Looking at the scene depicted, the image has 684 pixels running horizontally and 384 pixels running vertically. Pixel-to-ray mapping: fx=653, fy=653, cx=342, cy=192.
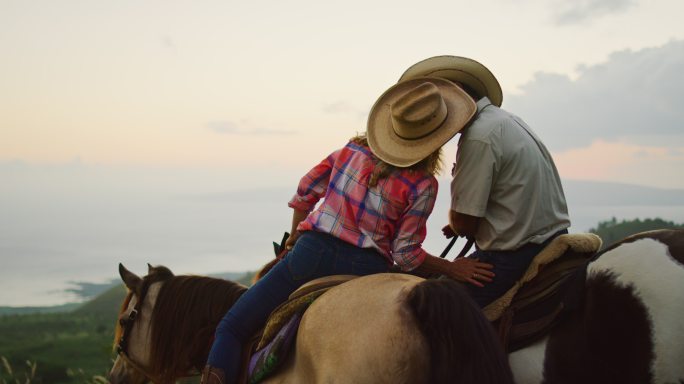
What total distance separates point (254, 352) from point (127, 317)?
5.48ft

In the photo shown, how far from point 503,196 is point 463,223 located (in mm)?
300

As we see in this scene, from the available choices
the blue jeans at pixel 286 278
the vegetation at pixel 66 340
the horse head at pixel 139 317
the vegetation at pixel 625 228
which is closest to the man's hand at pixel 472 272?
the blue jeans at pixel 286 278

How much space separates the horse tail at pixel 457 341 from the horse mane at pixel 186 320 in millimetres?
2266

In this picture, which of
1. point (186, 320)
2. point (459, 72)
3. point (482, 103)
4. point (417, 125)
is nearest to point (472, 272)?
point (417, 125)

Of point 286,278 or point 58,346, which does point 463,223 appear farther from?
point 58,346

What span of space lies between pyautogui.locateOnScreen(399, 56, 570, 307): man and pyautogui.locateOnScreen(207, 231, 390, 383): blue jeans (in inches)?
26.2

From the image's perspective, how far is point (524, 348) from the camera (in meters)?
3.89

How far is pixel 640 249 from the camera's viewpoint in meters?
3.56

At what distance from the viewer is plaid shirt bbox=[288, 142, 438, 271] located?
380 centimetres

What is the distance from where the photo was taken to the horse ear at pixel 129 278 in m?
5.29

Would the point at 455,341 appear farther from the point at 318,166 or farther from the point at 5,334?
the point at 5,334

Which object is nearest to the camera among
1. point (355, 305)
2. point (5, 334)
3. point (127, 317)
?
point (355, 305)

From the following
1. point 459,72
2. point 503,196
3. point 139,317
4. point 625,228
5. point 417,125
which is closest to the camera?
point 417,125

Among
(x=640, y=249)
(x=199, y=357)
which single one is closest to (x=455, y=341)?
(x=640, y=249)
